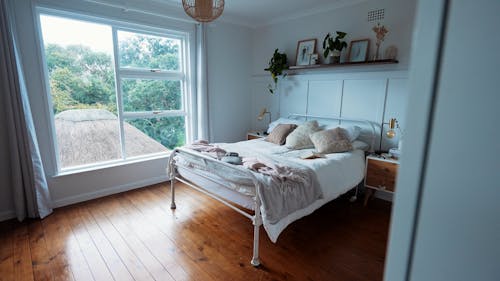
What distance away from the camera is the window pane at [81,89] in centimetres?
287

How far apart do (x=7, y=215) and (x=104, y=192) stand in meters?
0.91

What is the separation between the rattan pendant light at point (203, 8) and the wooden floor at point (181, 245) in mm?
1988

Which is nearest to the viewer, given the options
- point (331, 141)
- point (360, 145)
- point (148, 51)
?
point (331, 141)

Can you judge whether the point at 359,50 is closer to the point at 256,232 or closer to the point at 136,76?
the point at 256,232

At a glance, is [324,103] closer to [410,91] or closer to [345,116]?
[345,116]

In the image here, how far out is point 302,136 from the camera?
10.6ft

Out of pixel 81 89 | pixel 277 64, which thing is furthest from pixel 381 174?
pixel 81 89

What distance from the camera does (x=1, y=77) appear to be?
243 centimetres

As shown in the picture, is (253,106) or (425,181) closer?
(425,181)

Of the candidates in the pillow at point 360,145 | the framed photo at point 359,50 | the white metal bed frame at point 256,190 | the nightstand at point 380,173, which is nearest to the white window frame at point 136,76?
the white metal bed frame at point 256,190

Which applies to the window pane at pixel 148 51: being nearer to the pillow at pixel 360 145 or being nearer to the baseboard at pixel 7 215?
the baseboard at pixel 7 215

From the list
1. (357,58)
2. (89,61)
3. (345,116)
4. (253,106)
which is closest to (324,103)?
(345,116)

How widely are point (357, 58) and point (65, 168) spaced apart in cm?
385

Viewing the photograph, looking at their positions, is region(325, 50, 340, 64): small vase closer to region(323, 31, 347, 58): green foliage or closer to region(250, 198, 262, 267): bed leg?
region(323, 31, 347, 58): green foliage
